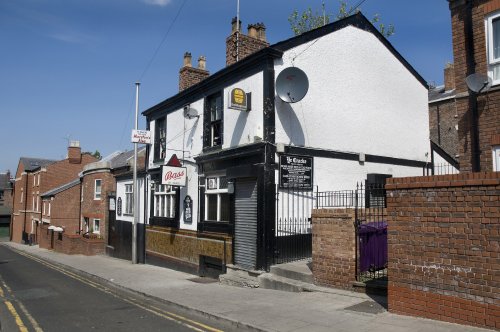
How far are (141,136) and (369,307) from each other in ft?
45.5

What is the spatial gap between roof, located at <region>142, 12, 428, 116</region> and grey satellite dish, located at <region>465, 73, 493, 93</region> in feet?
17.5

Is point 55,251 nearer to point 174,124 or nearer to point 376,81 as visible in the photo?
point 174,124

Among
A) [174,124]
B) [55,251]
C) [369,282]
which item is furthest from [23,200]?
[369,282]

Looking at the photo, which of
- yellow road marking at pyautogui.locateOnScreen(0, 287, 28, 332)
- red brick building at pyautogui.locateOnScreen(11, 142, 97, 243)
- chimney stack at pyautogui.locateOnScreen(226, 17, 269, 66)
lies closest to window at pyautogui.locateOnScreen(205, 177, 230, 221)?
chimney stack at pyautogui.locateOnScreen(226, 17, 269, 66)

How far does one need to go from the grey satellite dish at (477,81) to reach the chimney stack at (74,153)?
143ft

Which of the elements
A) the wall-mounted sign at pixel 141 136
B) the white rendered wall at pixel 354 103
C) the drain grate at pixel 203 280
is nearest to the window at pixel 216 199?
the drain grate at pixel 203 280

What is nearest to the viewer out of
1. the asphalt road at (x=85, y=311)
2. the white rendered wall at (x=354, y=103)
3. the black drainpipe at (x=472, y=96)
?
the asphalt road at (x=85, y=311)

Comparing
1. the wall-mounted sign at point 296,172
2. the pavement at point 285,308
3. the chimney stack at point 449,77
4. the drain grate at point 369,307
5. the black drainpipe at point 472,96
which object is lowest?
the pavement at point 285,308

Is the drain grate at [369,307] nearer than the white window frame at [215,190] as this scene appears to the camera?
Yes

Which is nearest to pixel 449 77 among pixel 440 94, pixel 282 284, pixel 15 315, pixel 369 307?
pixel 440 94

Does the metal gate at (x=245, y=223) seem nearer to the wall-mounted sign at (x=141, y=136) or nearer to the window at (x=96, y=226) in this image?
the wall-mounted sign at (x=141, y=136)

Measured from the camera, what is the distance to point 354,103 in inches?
579

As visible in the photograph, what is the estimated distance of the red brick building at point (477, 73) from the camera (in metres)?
9.28

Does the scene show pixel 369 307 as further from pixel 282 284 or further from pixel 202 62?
pixel 202 62
